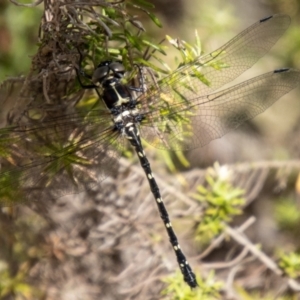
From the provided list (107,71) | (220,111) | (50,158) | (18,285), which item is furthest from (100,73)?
(18,285)

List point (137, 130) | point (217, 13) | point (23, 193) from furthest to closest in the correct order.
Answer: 1. point (217, 13)
2. point (137, 130)
3. point (23, 193)

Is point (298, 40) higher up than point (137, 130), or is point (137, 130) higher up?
point (298, 40)

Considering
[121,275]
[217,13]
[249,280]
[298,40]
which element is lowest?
[249,280]

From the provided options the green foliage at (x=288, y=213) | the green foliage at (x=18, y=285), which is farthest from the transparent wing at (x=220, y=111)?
the green foliage at (x=288, y=213)

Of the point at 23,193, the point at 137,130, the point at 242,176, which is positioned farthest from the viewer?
the point at 242,176

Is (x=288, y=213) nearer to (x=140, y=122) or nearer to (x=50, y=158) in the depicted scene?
(x=140, y=122)

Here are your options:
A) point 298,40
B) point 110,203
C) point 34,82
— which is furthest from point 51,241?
point 298,40

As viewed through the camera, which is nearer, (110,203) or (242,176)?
(110,203)

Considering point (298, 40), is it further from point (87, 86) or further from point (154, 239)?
point (87, 86)
